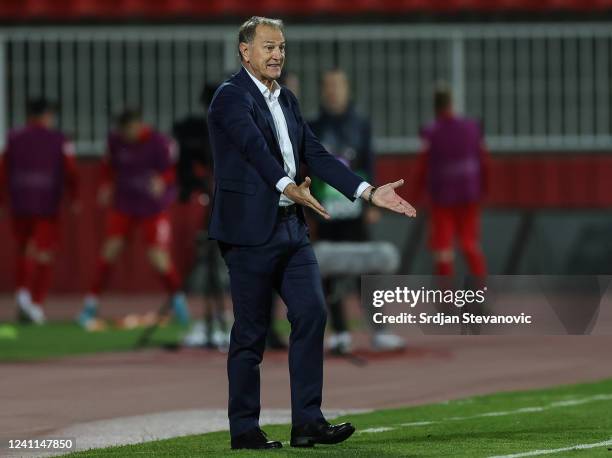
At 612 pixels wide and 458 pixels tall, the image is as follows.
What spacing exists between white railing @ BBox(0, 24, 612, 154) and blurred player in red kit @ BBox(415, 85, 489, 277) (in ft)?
16.0

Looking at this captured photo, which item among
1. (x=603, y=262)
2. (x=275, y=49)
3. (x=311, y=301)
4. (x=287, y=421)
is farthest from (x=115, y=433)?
(x=603, y=262)

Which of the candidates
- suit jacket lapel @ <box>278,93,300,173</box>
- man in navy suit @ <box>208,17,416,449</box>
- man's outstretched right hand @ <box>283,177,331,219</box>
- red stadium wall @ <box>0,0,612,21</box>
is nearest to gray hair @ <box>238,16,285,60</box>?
man in navy suit @ <box>208,17,416,449</box>

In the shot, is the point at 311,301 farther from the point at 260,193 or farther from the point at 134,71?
the point at 134,71

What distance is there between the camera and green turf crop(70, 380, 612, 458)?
8820mm

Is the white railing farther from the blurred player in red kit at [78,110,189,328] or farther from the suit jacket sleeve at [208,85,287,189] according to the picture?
the suit jacket sleeve at [208,85,287,189]

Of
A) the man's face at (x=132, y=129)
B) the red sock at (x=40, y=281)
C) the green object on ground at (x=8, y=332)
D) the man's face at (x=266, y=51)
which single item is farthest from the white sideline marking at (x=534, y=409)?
the red sock at (x=40, y=281)

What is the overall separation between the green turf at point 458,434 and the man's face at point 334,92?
3934 millimetres

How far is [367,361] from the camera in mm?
14438

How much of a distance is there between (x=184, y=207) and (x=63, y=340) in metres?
5.73

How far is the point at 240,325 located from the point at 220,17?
14539mm

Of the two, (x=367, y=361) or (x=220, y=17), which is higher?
(x=220, y=17)

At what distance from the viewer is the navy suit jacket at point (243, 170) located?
8.77m

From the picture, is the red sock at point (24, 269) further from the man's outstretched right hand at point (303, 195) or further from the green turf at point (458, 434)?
the man's outstretched right hand at point (303, 195)

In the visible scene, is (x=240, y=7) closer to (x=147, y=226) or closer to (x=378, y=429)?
(x=147, y=226)
